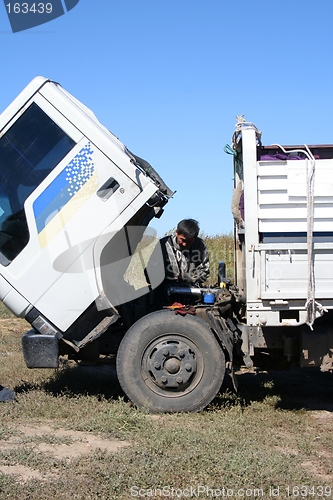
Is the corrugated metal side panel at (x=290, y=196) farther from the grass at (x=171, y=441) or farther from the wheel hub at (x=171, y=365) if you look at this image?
the grass at (x=171, y=441)

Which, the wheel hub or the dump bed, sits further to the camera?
the wheel hub

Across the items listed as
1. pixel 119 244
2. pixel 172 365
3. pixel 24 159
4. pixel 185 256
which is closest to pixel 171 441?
pixel 172 365

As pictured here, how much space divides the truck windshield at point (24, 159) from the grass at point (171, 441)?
1.61m

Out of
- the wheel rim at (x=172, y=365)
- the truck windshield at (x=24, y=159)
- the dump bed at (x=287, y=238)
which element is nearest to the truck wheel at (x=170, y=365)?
the wheel rim at (x=172, y=365)

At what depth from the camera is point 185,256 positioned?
6.39 m

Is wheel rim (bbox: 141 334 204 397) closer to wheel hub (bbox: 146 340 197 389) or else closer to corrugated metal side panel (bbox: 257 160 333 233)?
wheel hub (bbox: 146 340 197 389)

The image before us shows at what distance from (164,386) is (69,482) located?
1.87 meters

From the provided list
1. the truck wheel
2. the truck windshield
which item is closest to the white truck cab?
the truck windshield

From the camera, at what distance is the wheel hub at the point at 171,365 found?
5.50 metres

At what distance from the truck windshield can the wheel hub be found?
162cm

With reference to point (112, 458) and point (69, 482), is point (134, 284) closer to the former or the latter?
point (112, 458)

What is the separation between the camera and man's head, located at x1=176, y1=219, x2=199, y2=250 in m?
6.20

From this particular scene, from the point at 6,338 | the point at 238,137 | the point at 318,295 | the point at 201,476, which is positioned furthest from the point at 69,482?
the point at 6,338

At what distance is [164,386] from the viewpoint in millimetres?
5520
